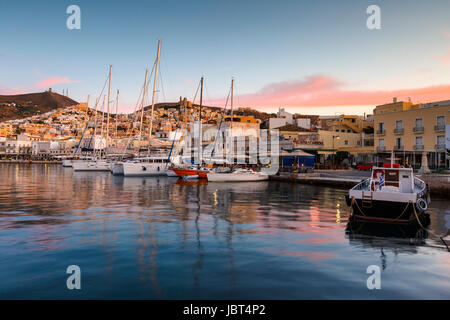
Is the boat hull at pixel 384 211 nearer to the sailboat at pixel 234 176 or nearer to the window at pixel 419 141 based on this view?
the sailboat at pixel 234 176

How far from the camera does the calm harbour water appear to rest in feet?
21.8

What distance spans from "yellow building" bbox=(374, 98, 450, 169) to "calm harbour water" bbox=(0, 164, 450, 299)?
87.2ft

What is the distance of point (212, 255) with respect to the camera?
9031mm

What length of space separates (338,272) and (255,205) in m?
11.7

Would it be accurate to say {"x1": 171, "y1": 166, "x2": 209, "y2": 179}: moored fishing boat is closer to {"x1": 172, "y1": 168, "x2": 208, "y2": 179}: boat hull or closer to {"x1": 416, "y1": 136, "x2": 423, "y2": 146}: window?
{"x1": 172, "y1": 168, "x2": 208, "y2": 179}: boat hull

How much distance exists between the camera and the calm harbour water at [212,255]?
665 centimetres

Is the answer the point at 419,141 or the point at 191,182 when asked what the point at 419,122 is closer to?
the point at 419,141

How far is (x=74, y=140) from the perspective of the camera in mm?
147625

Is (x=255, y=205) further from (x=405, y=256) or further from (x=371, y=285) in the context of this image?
(x=371, y=285)

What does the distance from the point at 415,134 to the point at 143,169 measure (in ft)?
111

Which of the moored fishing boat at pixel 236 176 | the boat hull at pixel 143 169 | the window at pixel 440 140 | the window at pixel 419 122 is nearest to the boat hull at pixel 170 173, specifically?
the boat hull at pixel 143 169

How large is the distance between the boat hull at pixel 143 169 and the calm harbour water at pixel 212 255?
27.8 metres

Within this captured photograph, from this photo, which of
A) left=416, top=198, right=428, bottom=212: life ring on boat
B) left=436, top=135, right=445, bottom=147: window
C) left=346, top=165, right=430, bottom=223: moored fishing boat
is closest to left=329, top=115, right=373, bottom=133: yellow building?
left=436, top=135, right=445, bottom=147: window
